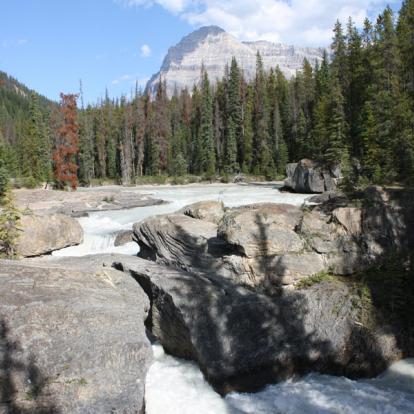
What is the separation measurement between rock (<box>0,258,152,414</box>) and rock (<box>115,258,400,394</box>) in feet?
Result: 4.02

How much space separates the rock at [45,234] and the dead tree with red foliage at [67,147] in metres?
24.4

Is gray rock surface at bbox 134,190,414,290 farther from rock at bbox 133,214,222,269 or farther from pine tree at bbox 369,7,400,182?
pine tree at bbox 369,7,400,182

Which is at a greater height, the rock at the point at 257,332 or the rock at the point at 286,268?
the rock at the point at 286,268

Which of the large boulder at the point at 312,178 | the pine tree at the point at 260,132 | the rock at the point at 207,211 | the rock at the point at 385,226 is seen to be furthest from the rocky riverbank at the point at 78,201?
the pine tree at the point at 260,132

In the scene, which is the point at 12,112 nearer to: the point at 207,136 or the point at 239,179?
the point at 207,136

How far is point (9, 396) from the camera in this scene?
555 centimetres

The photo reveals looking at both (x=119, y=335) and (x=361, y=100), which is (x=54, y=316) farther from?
(x=361, y=100)

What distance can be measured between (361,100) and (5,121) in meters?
95.1

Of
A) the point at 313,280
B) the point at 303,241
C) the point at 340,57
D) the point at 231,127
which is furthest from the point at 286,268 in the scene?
the point at 231,127

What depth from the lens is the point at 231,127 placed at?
65125mm

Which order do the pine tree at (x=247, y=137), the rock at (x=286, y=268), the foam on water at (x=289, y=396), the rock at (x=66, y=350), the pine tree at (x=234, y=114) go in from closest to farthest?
the rock at (x=66, y=350) < the foam on water at (x=289, y=396) < the rock at (x=286, y=268) < the pine tree at (x=247, y=137) < the pine tree at (x=234, y=114)

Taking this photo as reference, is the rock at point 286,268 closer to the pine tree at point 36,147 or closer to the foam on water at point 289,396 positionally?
the foam on water at point 289,396

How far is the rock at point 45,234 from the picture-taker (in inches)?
568

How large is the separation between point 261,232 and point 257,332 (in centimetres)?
288
